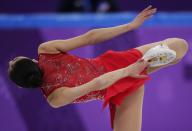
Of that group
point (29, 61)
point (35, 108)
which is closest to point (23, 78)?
point (29, 61)

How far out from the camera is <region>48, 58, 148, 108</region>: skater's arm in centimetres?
327

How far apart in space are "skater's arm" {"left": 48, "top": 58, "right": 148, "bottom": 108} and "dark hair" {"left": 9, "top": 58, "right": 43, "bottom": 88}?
16 centimetres

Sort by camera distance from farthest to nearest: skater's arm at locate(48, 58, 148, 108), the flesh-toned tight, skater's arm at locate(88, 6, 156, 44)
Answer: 1. the flesh-toned tight
2. skater's arm at locate(88, 6, 156, 44)
3. skater's arm at locate(48, 58, 148, 108)

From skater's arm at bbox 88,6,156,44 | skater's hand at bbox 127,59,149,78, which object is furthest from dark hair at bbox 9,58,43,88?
skater's hand at bbox 127,59,149,78

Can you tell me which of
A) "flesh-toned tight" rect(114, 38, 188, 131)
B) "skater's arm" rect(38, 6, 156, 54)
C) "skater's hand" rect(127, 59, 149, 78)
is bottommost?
"flesh-toned tight" rect(114, 38, 188, 131)

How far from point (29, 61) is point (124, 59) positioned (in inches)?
26.7

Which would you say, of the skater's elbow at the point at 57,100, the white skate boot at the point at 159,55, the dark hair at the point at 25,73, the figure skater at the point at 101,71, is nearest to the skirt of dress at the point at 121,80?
the figure skater at the point at 101,71

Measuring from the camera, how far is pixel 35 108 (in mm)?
4605

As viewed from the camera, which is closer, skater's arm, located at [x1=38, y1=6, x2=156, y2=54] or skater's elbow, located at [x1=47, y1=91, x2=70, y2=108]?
skater's elbow, located at [x1=47, y1=91, x2=70, y2=108]

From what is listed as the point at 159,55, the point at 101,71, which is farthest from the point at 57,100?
the point at 159,55

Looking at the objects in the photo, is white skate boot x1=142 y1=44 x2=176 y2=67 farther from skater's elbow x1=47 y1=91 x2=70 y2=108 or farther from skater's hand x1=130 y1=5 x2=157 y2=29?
skater's elbow x1=47 y1=91 x2=70 y2=108

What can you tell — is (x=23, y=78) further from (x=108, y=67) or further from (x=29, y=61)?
(x=108, y=67)

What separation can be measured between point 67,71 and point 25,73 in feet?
1.02

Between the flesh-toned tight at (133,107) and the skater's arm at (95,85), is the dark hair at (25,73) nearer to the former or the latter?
the skater's arm at (95,85)
